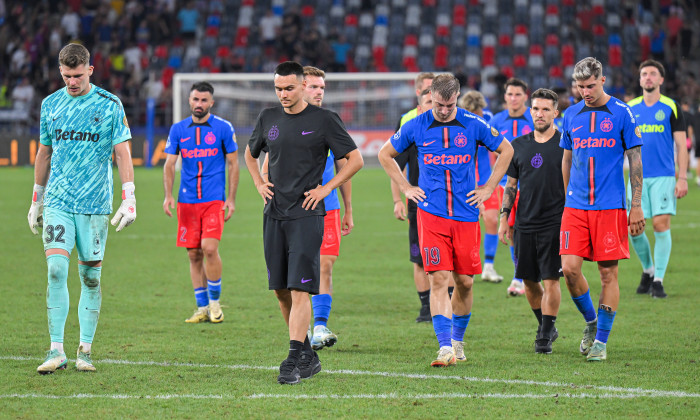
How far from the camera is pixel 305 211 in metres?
6.50

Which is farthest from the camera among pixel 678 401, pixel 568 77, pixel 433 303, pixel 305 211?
pixel 568 77

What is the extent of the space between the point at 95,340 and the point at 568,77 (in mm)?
26795

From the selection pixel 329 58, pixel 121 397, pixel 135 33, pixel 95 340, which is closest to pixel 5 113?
pixel 135 33

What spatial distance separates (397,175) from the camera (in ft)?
23.1

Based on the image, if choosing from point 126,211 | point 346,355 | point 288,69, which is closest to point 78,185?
point 126,211

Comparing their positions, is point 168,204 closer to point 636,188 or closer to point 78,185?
point 78,185

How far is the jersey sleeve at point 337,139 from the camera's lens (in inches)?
258

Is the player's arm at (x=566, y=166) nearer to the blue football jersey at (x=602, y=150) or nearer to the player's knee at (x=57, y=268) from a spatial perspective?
the blue football jersey at (x=602, y=150)

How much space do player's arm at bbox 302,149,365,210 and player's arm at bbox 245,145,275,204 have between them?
27cm

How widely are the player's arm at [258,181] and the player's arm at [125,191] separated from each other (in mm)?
815

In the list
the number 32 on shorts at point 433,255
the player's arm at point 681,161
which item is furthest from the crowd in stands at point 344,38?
the number 32 on shorts at point 433,255

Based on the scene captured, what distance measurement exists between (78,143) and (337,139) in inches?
69.9

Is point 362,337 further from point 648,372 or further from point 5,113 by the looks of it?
point 5,113

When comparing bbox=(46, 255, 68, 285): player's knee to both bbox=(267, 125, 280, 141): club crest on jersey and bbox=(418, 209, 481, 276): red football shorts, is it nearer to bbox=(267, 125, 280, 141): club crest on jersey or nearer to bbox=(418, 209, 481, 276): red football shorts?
bbox=(267, 125, 280, 141): club crest on jersey
